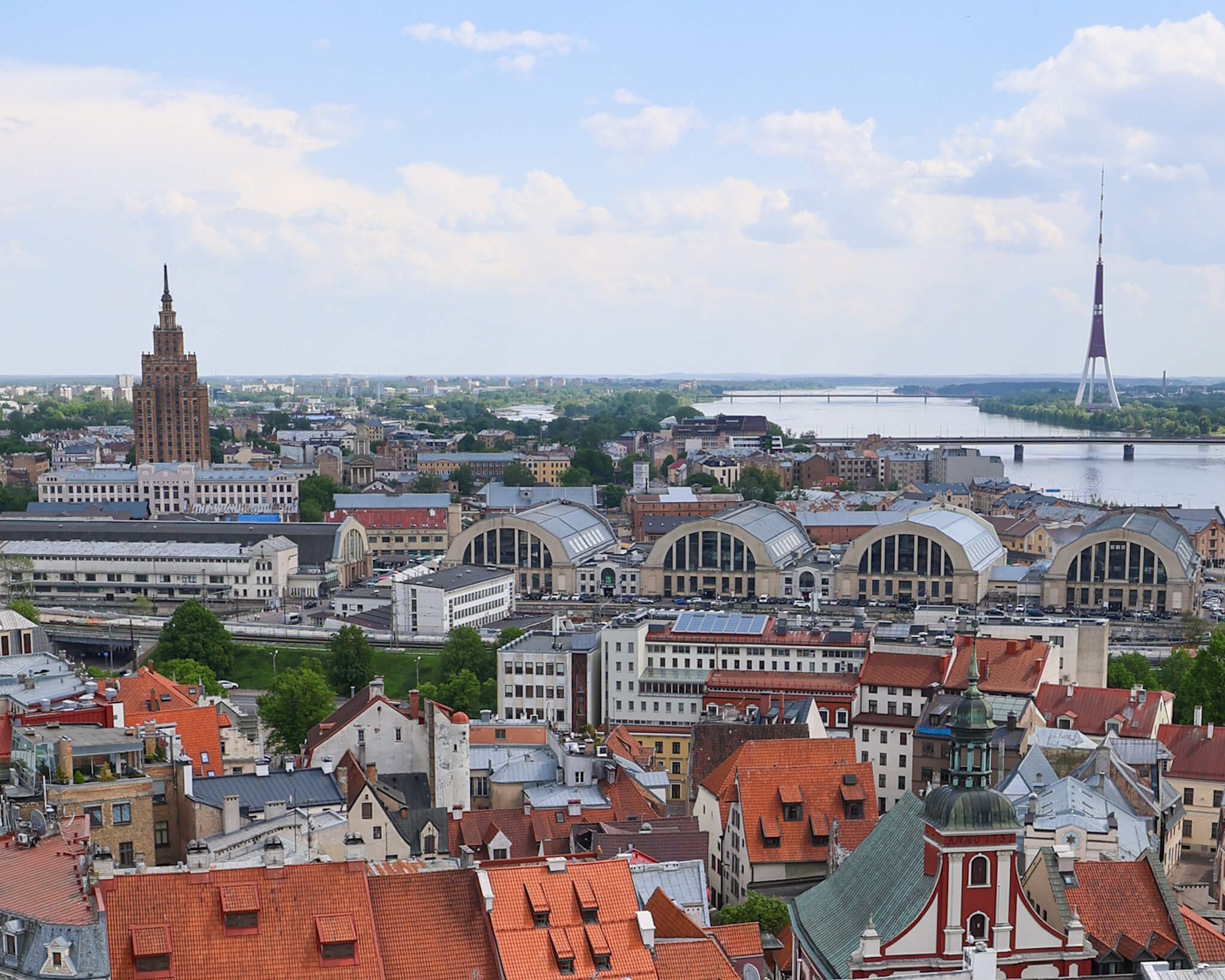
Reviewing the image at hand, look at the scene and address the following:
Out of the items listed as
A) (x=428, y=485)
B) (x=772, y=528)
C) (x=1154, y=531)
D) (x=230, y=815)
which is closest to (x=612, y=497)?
(x=428, y=485)

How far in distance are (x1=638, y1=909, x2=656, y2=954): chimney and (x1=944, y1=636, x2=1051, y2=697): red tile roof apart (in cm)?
2463

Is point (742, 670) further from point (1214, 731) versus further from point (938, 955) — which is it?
point (938, 955)

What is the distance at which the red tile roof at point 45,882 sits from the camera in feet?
57.1

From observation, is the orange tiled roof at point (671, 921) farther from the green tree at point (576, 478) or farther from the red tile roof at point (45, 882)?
the green tree at point (576, 478)

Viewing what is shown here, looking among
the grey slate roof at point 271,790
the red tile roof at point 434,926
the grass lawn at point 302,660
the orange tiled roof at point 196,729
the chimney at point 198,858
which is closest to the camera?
the red tile roof at point 434,926

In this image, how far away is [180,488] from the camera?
115m

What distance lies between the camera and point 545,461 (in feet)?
470

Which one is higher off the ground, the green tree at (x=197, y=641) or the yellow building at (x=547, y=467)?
the yellow building at (x=547, y=467)

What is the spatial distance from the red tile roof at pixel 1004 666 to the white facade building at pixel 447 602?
30.3 metres

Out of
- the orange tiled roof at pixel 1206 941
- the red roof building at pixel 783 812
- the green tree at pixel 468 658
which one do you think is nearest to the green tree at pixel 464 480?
the green tree at pixel 468 658

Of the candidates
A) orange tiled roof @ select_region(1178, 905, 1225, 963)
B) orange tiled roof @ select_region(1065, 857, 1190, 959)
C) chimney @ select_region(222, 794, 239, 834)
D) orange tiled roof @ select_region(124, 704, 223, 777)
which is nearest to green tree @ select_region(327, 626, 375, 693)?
orange tiled roof @ select_region(124, 704, 223, 777)

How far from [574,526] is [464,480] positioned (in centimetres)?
4704

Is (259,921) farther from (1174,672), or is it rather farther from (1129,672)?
(1174,672)

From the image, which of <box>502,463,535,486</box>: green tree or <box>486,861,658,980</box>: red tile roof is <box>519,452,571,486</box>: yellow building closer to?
<box>502,463,535,486</box>: green tree
